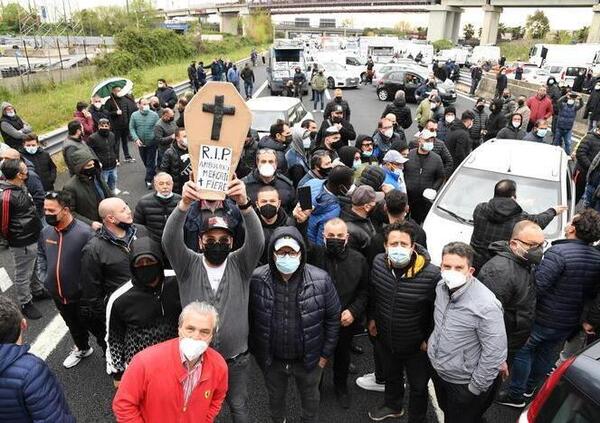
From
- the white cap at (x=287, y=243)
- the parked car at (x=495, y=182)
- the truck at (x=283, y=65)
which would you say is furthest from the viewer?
the truck at (x=283, y=65)

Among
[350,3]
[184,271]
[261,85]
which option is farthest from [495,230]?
[350,3]

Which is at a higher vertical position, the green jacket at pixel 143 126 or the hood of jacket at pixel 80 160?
the hood of jacket at pixel 80 160

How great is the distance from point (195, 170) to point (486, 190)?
4.44 meters

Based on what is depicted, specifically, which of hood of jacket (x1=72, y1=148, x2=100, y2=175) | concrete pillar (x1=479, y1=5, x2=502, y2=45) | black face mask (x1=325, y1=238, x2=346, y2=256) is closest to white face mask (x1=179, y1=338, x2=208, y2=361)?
black face mask (x1=325, y1=238, x2=346, y2=256)

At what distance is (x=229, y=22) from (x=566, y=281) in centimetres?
10689

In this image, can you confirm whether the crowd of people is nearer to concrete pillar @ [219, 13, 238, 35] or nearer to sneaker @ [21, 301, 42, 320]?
sneaker @ [21, 301, 42, 320]

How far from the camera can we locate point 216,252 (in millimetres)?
2949

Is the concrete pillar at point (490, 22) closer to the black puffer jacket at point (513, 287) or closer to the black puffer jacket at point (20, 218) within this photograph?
the black puffer jacket at point (513, 287)

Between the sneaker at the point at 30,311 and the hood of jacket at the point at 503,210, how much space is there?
5056 millimetres

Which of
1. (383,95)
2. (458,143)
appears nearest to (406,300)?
(458,143)

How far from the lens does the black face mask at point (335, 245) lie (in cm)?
357

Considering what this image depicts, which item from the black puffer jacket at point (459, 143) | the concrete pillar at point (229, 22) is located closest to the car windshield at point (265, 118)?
the black puffer jacket at point (459, 143)

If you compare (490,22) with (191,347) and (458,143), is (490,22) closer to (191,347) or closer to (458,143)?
(458,143)

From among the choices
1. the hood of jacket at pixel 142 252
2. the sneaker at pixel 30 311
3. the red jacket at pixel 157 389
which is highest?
the hood of jacket at pixel 142 252
